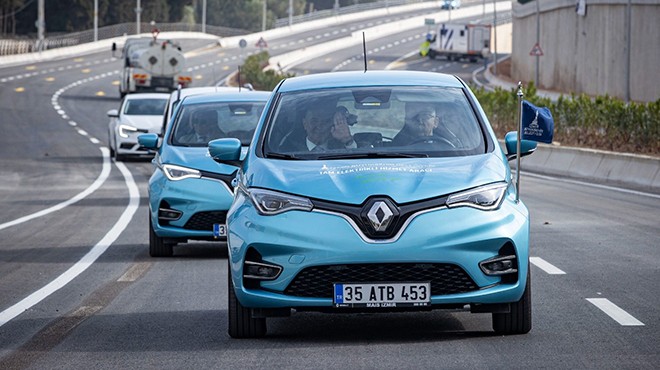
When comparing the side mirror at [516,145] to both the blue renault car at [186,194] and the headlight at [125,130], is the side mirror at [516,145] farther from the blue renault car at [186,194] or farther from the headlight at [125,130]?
the headlight at [125,130]

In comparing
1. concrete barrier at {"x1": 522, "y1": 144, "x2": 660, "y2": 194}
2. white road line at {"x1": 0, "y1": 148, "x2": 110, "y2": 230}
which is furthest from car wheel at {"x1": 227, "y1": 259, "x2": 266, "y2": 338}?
concrete barrier at {"x1": 522, "y1": 144, "x2": 660, "y2": 194}

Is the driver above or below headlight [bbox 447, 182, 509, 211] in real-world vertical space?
above

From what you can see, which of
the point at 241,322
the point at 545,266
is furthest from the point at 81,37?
the point at 241,322

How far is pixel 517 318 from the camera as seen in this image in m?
8.94

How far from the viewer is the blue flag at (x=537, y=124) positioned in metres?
11.0

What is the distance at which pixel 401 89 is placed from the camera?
10.0 metres

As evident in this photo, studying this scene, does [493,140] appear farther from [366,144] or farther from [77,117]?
[77,117]

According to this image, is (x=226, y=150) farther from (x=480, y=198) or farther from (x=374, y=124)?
(x=480, y=198)

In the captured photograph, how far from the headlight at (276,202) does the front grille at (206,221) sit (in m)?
6.05

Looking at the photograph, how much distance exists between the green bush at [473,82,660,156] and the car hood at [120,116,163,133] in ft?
33.6

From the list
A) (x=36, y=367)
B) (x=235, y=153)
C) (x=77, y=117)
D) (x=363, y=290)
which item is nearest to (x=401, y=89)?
(x=235, y=153)

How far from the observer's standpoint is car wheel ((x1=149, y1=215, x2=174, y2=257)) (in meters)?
15.2

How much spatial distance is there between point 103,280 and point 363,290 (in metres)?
4.97

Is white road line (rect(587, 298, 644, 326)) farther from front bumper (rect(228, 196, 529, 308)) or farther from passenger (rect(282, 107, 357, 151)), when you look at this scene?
passenger (rect(282, 107, 357, 151))
